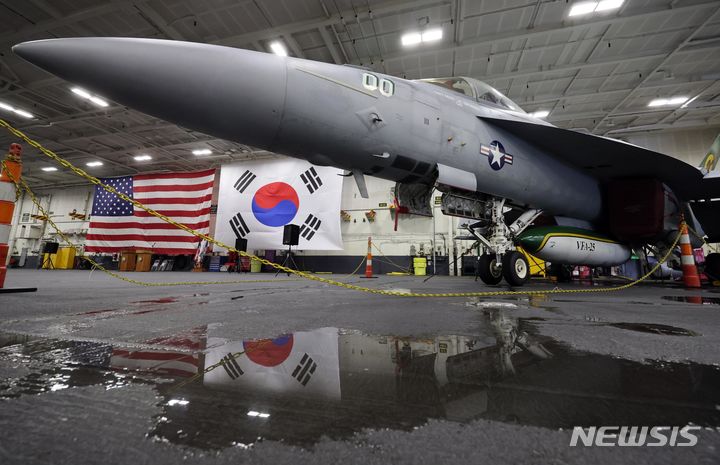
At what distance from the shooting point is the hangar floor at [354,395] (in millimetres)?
364

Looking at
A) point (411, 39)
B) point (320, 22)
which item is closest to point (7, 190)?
point (320, 22)

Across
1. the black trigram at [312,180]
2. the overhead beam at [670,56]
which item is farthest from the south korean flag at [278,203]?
the overhead beam at [670,56]

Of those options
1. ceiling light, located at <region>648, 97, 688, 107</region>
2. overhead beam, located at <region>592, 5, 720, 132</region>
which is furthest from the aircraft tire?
ceiling light, located at <region>648, 97, 688, 107</region>

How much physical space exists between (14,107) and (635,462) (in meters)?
15.8

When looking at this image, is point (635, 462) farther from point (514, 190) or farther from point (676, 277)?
point (676, 277)

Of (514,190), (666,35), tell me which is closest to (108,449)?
(514,190)

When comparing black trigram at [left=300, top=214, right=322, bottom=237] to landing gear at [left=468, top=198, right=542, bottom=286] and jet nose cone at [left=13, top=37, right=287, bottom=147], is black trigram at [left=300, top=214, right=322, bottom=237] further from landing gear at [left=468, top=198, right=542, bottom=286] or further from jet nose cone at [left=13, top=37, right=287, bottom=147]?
jet nose cone at [left=13, top=37, right=287, bottom=147]

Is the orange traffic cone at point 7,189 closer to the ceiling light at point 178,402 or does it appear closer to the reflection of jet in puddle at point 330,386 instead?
the reflection of jet in puddle at point 330,386

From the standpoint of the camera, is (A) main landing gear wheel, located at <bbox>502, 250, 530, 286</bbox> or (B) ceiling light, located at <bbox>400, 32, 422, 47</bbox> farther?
(B) ceiling light, located at <bbox>400, 32, 422, 47</bbox>

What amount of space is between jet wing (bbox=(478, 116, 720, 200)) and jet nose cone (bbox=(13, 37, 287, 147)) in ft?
6.95

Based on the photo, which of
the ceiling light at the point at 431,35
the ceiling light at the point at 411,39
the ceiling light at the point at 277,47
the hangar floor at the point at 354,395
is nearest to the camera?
the hangar floor at the point at 354,395

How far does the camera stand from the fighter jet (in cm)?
157

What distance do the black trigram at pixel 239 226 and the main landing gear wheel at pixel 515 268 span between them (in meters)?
10.2

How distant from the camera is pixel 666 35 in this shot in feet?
21.7
